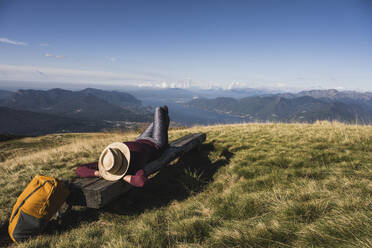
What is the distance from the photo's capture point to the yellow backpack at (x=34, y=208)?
280cm

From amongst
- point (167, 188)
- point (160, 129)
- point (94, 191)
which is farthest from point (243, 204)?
point (160, 129)

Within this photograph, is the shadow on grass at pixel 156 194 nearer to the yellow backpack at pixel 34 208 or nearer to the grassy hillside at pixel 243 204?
the grassy hillside at pixel 243 204

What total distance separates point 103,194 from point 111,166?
50cm

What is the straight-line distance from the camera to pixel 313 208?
8.15 feet

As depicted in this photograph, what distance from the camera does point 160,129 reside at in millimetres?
5332

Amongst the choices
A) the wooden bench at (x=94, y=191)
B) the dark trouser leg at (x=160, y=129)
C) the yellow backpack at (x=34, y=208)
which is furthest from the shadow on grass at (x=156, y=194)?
the dark trouser leg at (x=160, y=129)

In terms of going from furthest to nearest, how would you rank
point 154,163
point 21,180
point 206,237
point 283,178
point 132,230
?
point 21,180
point 154,163
point 283,178
point 132,230
point 206,237

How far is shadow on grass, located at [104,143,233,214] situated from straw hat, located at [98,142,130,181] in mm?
897

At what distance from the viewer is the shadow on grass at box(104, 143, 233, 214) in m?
3.90

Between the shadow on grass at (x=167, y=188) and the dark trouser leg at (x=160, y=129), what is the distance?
978 mm

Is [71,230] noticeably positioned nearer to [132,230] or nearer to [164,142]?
[132,230]

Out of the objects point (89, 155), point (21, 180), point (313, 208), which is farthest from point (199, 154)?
point (21, 180)

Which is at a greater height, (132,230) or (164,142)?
(164,142)

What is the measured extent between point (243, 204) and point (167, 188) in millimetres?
2198
